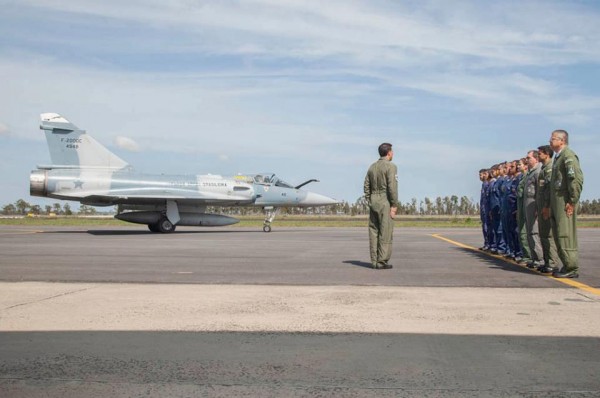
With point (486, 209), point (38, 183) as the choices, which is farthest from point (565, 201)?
point (38, 183)

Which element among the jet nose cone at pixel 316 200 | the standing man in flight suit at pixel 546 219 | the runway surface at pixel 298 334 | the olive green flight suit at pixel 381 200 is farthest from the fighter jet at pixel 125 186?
the standing man in flight suit at pixel 546 219

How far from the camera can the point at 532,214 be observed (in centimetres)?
1055

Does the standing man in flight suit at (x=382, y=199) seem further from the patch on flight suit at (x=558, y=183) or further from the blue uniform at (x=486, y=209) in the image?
the blue uniform at (x=486, y=209)

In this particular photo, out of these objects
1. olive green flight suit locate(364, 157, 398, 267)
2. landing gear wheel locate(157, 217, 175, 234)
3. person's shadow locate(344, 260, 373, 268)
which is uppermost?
olive green flight suit locate(364, 157, 398, 267)

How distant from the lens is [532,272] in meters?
9.69

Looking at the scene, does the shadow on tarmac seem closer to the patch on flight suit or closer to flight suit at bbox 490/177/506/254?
flight suit at bbox 490/177/506/254

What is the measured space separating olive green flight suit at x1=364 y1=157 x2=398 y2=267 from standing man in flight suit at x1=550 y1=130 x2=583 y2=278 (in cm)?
250

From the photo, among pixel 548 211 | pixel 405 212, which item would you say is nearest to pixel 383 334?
pixel 548 211

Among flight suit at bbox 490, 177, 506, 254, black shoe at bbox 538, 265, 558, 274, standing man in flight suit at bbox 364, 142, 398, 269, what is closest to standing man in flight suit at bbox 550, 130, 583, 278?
black shoe at bbox 538, 265, 558, 274

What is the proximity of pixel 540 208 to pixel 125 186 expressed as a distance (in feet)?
72.7

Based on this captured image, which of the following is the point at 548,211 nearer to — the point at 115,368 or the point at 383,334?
the point at 383,334

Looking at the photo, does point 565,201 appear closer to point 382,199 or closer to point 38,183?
point 382,199

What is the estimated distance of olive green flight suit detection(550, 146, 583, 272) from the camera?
876 centimetres

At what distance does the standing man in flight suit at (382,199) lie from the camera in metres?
10.3
